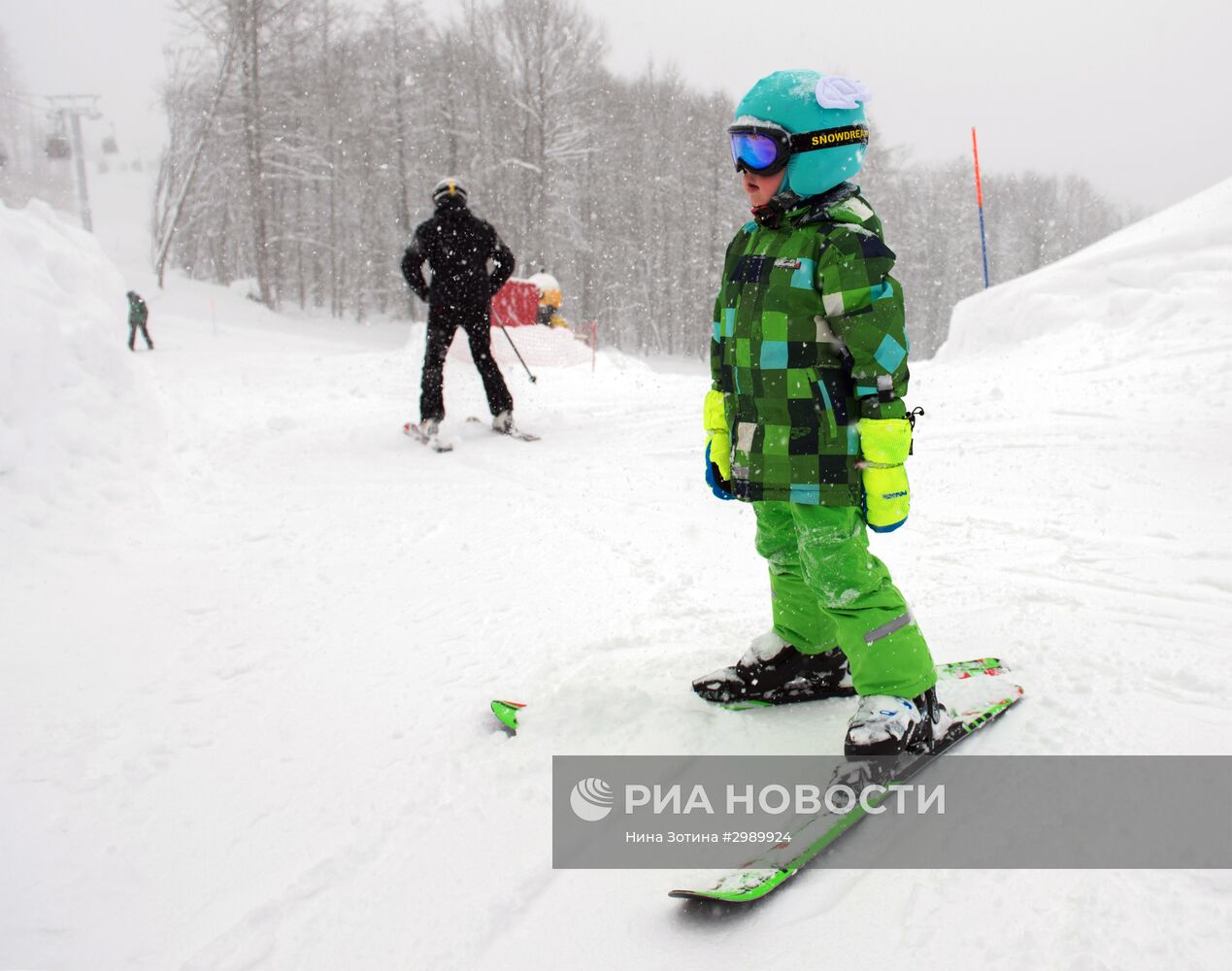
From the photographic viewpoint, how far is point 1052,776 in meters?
1.88

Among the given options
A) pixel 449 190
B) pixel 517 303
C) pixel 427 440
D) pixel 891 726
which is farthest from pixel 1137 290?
pixel 517 303

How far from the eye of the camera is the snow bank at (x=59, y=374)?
139 inches

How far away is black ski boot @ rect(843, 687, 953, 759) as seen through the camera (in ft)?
6.23

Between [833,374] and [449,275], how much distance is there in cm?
527

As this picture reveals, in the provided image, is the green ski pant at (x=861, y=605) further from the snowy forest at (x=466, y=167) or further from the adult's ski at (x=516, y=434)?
the snowy forest at (x=466, y=167)

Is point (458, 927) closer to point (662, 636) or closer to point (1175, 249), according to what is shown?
point (662, 636)

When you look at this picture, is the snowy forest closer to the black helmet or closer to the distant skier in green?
the distant skier in green

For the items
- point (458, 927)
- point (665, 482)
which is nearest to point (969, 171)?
point (665, 482)

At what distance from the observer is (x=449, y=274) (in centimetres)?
655

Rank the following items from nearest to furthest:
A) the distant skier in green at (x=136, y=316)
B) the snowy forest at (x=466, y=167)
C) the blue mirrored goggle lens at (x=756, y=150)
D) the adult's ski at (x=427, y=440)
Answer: the blue mirrored goggle lens at (x=756, y=150) → the adult's ski at (x=427, y=440) → the distant skier in green at (x=136, y=316) → the snowy forest at (x=466, y=167)

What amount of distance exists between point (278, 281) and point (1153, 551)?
1333 inches

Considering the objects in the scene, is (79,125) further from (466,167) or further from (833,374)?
(833,374)

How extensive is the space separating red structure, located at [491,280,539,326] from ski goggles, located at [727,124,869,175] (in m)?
12.9
